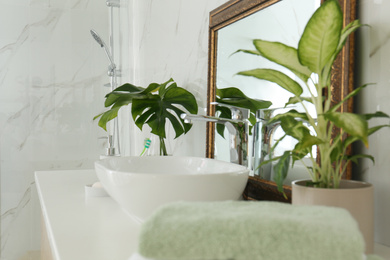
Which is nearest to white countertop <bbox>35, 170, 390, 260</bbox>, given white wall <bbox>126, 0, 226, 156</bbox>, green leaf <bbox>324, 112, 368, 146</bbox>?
green leaf <bbox>324, 112, 368, 146</bbox>

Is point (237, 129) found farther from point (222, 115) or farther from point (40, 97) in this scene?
point (40, 97)

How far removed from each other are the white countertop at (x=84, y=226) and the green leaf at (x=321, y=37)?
Answer: 44 centimetres

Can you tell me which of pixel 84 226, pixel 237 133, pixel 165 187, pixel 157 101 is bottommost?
pixel 84 226

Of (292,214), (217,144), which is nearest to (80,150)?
(217,144)

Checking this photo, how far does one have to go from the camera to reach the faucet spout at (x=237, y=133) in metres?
1.20

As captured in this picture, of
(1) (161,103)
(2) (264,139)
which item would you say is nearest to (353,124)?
(2) (264,139)

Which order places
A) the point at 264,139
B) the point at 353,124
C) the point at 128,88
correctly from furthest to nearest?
the point at 128,88, the point at 264,139, the point at 353,124

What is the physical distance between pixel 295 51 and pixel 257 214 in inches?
14.7

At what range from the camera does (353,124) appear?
0.61 meters

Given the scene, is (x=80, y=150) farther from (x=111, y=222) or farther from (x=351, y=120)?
(x=351, y=120)

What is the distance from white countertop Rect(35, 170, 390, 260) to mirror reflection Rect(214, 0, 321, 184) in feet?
1.14

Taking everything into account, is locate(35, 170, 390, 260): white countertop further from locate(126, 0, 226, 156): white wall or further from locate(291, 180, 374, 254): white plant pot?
locate(126, 0, 226, 156): white wall

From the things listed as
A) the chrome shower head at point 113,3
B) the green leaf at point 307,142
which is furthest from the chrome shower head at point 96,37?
the green leaf at point 307,142

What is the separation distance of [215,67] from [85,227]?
709 millimetres
